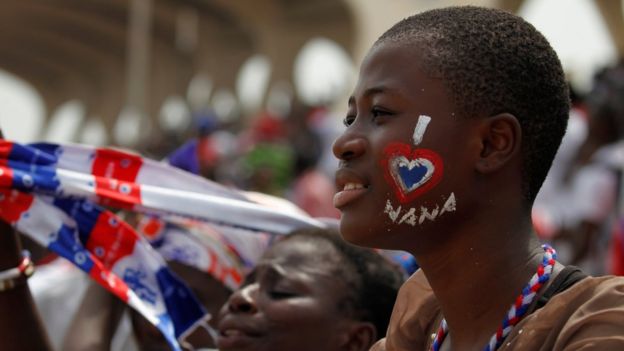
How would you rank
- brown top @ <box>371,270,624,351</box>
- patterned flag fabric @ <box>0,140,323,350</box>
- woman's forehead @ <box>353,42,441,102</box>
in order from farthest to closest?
Result: patterned flag fabric @ <box>0,140,323,350</box>
woman's forehead @ <box>353,42,441,102</box>
brown top @ <box>371,270,624,351</box>

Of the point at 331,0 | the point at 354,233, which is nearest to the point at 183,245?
the point at 354,233

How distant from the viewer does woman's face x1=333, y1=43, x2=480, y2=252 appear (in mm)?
2201

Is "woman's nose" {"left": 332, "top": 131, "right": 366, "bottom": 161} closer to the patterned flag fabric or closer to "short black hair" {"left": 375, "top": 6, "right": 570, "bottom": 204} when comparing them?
"short black hair" {"left": 375, "top": 6, "right": 570, "bottom": 204}

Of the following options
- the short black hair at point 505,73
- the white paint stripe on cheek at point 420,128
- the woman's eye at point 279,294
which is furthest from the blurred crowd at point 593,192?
the white paint stripe on cheek at point 420,128

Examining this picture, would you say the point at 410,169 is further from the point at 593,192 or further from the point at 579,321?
the point at 593,192

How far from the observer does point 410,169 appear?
7.29 feet

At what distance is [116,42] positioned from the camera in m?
35.6

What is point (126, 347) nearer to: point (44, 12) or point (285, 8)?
point (285, 8)

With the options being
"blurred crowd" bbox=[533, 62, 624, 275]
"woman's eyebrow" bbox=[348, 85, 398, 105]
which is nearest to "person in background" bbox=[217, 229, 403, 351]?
"woman's eyebrow" bbox=[348, 85, 398, 105]

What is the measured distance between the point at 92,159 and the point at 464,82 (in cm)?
165

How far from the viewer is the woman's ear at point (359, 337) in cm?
319

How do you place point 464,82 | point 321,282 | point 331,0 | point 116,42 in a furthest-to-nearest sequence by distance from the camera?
point 116,42 → point 331,0 → point 321,282 → point 464,82

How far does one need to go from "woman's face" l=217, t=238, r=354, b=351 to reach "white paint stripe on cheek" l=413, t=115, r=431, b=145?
104 centimetres

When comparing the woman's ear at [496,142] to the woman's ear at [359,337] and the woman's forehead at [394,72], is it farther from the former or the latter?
the woman's ear at [359,337]
